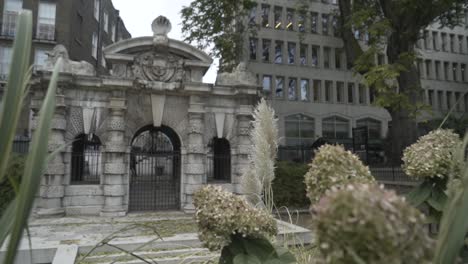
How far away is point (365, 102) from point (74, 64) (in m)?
32.5

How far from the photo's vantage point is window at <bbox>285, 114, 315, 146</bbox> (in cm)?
3278

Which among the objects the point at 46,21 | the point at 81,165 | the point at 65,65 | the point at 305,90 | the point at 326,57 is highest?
the point at 326,57

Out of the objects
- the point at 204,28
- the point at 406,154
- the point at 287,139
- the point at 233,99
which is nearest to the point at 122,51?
the point at 233,99

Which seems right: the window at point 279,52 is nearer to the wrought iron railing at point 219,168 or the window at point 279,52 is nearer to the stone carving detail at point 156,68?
the wrought iron railing at point 219,168

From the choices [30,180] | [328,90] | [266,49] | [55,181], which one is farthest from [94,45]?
[30,180]

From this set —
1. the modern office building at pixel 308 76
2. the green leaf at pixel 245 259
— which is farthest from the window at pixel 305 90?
the green leaf at pixel 245 259

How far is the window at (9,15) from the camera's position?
923 inches

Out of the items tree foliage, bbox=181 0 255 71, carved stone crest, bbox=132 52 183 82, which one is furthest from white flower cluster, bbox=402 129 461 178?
tree foliage, bbox=181 0 255 71

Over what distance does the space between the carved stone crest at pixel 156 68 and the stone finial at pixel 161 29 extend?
0.47 m

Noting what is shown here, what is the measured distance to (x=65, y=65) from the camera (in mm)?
10141

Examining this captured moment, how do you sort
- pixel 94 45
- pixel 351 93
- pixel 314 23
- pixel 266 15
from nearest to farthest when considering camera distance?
pixel 94 45
pixel 266 15
pixel 314 23
pixel 351 93

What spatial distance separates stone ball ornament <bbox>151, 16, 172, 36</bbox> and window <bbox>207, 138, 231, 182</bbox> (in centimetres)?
449

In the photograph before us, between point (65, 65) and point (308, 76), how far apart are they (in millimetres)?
27576

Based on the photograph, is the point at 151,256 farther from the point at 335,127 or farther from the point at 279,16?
the point at 279,16
